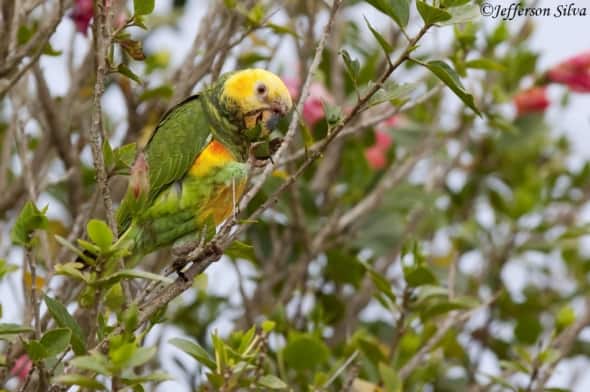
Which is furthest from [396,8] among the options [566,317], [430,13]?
[566,317]

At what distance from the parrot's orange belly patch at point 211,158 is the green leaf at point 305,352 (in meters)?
0.30

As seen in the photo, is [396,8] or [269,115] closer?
[396,8]

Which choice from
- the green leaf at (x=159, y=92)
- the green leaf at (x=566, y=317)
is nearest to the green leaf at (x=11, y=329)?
the green leaf at (x=159, y=92)

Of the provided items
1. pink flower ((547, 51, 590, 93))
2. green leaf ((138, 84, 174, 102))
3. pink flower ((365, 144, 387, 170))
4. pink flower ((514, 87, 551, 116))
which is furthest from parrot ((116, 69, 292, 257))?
pink flower ((514, 87, 551, 116))

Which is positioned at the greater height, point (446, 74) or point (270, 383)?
point (446, 74)

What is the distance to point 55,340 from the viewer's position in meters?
1.03

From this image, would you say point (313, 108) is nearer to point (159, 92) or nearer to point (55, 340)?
point (159, 92)

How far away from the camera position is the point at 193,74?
156cm

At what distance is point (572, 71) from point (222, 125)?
924mm

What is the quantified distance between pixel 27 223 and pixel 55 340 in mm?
162

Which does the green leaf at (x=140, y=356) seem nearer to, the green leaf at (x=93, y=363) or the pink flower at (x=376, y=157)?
the green leaf at (x=93, y=363)

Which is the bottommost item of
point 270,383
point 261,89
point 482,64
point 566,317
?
point 566,317

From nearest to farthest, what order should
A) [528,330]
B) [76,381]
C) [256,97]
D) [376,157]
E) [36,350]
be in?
[76,381], [36,350], [256,97], [528,330], [376,157]

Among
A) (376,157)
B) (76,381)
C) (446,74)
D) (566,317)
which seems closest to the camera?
(76,381)
